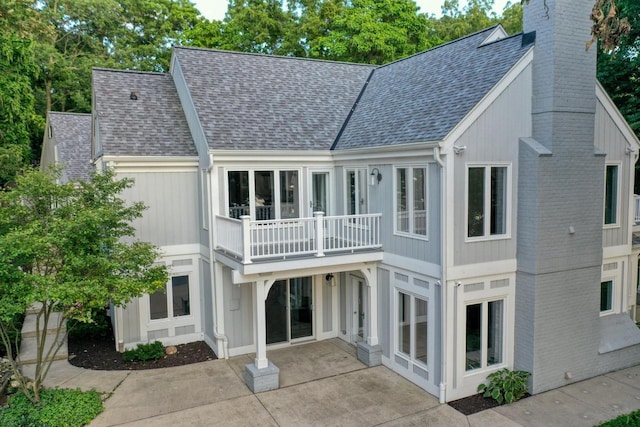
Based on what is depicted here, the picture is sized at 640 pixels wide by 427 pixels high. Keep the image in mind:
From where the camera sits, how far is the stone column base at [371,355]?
11.1m

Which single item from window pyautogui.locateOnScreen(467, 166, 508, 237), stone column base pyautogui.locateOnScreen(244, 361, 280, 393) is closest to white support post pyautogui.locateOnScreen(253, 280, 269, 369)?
stone column base pyautogui.locateOnScreen(244, 361, 280, 393)

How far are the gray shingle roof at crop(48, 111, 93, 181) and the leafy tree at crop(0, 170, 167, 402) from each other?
1147cm

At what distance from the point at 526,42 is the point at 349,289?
7251 mm

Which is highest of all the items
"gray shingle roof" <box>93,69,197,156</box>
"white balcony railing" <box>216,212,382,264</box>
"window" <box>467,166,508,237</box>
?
"gray shingle roof" <box>93,69,197,156</box>

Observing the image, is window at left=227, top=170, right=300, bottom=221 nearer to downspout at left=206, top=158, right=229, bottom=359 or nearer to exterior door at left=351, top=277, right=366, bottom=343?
downspout at left=206, top=158, right=229, bottom=359

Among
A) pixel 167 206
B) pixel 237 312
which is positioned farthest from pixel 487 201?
pixel 167 206

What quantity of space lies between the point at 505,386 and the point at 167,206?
30.1ft

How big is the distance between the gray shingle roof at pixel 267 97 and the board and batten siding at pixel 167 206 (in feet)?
5.77

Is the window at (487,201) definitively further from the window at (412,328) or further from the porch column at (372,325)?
the porch column at (372,325)

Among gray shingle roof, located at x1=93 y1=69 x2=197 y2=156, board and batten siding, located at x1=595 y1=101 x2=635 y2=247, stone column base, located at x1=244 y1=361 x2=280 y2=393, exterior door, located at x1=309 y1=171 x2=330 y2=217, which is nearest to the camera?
stone column base, located at x1=244 y1=361 x2=280 y2=393

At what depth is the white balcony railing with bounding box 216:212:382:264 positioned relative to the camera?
10008 mm

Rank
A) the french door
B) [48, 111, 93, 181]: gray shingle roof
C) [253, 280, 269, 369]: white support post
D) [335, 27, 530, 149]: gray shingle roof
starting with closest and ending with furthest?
1. [335, 27, 530, 149]: gray shingle roof
2. [253, 280, 269, 369]: white support post
3. the french door
4. [48, 111, 93, 181]: gray shingle roof

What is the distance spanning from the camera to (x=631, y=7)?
1454cm

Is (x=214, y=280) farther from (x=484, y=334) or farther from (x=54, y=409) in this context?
(x=484, y=334)
